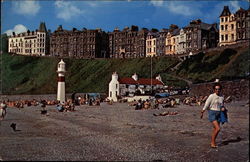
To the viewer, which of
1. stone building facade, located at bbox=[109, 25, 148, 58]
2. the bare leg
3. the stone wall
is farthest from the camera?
stone building facade, located at bbox=[109, 25, 148, 58]

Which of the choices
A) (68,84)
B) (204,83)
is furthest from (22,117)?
(204,83)

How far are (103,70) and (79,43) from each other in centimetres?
35

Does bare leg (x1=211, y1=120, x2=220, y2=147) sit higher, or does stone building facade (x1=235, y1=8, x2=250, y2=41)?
stone building facade (x1=235, y1=8, x2=250, y2=41)

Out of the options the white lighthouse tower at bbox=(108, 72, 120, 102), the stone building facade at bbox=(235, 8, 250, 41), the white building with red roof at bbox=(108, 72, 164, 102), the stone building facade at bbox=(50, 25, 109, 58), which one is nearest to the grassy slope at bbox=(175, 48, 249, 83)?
the stone building facade at bbox=(235, 8, 250, 41)

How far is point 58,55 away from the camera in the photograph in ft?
10.3

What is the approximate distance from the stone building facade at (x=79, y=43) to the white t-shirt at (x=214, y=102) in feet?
3.34

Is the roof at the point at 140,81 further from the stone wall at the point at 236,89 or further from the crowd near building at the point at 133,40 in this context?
the stone wall at the point at 236,89

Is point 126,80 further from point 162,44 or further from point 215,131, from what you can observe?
point 215,131

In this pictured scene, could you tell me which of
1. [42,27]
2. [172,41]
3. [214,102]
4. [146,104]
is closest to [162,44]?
[172,41]

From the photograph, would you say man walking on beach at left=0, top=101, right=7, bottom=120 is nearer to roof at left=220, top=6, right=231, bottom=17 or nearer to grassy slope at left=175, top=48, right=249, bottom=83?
grassy slope at left=175, top=48, right=249, bottom=83

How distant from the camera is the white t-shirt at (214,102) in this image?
256 centimetres

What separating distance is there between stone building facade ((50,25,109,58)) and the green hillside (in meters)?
0.08

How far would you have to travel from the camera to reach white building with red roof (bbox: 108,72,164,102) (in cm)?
285

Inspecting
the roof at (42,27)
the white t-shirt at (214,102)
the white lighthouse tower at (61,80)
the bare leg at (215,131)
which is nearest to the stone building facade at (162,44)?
the white t-shirt at (214,102)
